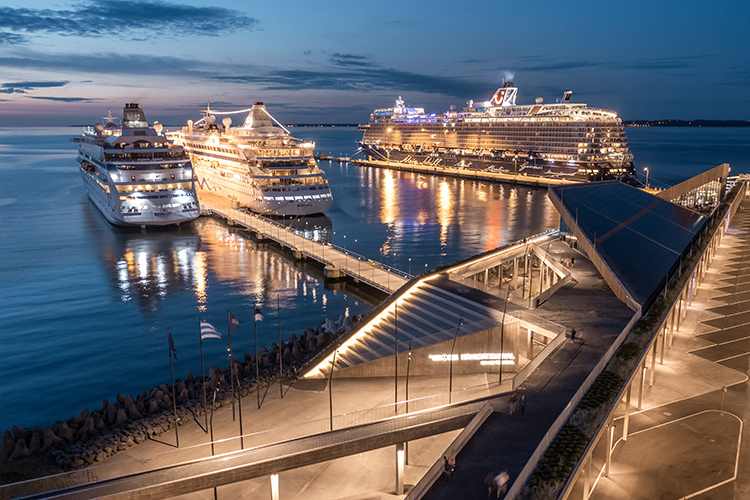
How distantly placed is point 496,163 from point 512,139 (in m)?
6.31

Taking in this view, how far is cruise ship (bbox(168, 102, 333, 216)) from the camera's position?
216 ft

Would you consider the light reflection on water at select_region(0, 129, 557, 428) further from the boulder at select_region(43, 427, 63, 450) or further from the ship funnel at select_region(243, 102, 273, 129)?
the ship funnel at select_region(243, 102, 273, 129)

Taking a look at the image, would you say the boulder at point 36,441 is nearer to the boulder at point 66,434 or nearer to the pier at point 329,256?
the boulder at point 66,434

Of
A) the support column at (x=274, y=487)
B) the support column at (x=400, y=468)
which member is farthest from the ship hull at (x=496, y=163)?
the support column at (x=274, y=487)

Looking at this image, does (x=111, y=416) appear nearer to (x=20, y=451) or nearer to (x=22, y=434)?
(x=22, y=434)

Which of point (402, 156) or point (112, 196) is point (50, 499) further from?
point (402, 156)

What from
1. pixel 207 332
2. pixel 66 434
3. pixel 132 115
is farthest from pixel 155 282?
pixel 132 115

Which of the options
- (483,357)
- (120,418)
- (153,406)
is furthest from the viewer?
(483,357)

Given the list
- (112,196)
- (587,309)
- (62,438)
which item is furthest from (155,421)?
(112,196)

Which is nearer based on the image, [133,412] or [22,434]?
[22,434]

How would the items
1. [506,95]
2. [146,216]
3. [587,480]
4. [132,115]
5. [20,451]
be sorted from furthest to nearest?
[506,95] → [132,115] → [146,216] → [20,451] → [587,480]

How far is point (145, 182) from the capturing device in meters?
60.0

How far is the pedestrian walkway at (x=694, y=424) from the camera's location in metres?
15.0

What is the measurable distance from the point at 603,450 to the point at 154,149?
57.8 meters
